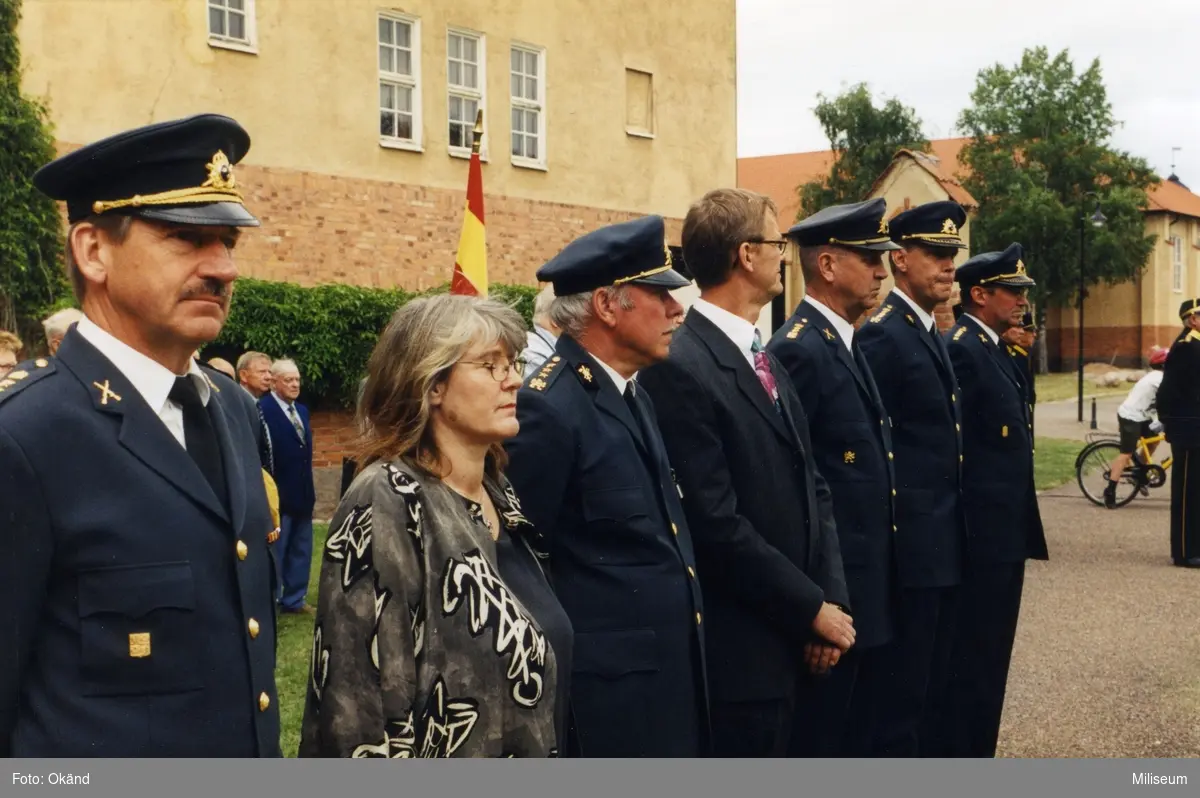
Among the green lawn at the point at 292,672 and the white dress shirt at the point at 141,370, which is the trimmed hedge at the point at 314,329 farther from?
the white dress shirt at the point at 141,370

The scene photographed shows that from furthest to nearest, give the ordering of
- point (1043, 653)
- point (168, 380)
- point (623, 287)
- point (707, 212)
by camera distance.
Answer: point (1043, 653) → point (707, 212) → point (623, 287) → point (168, 380)

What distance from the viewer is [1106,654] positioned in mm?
8625

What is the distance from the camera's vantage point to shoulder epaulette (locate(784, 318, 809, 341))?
5.27 m

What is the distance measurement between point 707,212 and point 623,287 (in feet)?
3.03

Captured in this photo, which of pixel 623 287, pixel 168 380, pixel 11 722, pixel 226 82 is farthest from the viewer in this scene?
pixel 226 82

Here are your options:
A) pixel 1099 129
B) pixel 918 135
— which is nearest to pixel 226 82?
pixel 918 135

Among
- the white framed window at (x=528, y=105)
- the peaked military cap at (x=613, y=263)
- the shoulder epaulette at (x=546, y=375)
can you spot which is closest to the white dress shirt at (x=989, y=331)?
the peaked military cap at (x=613, y=263)

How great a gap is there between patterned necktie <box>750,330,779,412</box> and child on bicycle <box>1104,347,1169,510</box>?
12.8 m

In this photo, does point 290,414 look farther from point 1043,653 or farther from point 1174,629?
point 1174,629

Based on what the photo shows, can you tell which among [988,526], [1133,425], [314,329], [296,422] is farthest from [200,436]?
[1133,425]

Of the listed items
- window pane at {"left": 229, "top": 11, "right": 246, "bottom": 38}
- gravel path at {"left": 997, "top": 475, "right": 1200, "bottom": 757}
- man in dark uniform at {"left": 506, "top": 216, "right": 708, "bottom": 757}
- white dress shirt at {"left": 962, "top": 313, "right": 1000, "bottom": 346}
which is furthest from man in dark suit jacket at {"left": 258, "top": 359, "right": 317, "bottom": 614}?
window pane at {"left": 229, "top": 11, "right": 246, "bottom": 38}

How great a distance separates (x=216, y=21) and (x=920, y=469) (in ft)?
48.2

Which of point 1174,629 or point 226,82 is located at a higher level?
point 226,82

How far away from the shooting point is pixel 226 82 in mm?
18031
